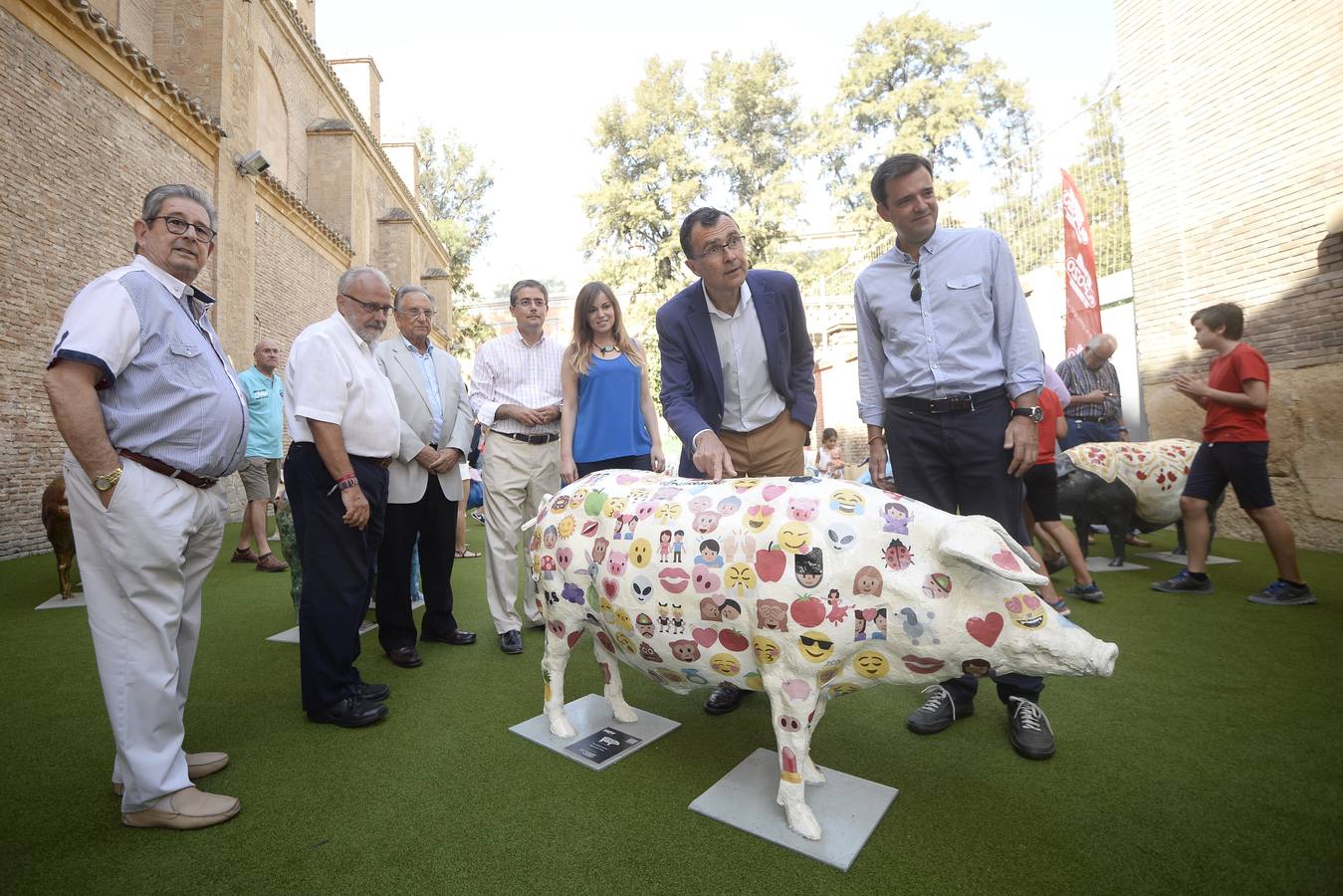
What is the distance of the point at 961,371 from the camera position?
8.84ft

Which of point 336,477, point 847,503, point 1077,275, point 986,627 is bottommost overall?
point 986,627

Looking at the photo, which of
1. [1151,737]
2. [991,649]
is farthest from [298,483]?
[1151,737]

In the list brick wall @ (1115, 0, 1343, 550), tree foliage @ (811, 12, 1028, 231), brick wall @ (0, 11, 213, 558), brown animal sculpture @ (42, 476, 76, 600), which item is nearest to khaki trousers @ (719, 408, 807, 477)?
brown animal sculpture @ (42, 476, 76, 600)

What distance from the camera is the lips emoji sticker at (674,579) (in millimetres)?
2113

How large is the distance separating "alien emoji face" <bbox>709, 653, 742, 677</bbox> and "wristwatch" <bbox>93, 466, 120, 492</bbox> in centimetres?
193

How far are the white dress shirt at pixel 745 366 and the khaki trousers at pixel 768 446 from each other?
38 millimetres

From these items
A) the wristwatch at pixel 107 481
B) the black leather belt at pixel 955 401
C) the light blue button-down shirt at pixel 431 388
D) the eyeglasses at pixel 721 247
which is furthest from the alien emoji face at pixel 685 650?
the light blue button-down shirt at pixel 431 388

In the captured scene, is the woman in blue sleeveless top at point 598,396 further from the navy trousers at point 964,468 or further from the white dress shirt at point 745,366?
the navy trousers at point 964,468

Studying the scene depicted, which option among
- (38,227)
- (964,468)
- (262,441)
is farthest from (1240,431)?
(38,227)

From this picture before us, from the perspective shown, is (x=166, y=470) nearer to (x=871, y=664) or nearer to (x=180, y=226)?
(x=180, y=226)

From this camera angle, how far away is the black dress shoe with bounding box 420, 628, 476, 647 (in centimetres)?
419

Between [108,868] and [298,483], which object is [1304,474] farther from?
[108,868]

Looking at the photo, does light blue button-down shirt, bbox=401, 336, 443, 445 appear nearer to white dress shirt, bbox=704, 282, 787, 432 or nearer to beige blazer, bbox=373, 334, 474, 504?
beige blazer, bbox=373, 334, 474, 504

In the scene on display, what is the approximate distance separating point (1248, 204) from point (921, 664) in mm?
8122
